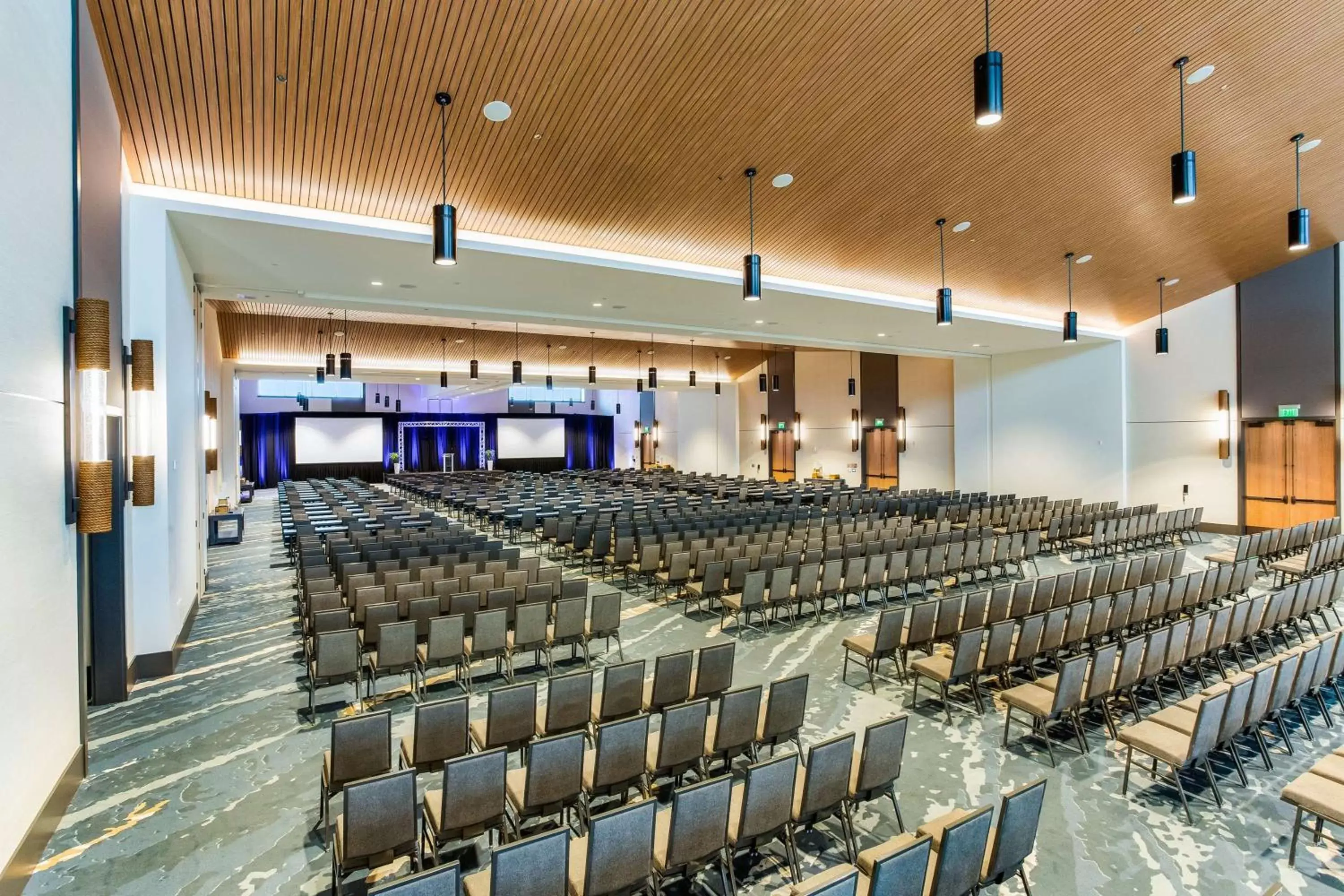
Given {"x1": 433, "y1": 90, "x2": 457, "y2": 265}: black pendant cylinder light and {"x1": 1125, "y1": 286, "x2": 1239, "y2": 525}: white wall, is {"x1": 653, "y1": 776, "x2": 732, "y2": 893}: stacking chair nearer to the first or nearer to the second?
{"x1": 433, "y1": 90, "x2": 457, "y2": 265}: black pendant cylinder light

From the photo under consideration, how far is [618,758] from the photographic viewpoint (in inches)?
148

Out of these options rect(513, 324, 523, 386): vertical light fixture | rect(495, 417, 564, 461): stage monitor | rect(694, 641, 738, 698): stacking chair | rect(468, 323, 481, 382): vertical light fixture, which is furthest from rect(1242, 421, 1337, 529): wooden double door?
rect(495, 417, 564, 461): stage monitor

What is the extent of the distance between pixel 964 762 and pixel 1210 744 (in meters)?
1.52

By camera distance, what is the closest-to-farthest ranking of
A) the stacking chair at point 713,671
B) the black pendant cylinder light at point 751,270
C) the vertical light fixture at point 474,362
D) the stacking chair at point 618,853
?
the stacking chair at point 618,853
the stacking chair at point 713,671
the black pendant cylinder light at point 751,270
the vertical light fixture at point 474,362

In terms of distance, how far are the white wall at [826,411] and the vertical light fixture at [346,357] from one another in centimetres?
1669

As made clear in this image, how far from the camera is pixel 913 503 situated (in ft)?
51.1

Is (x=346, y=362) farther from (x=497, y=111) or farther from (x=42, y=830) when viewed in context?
(x=42, y=830)

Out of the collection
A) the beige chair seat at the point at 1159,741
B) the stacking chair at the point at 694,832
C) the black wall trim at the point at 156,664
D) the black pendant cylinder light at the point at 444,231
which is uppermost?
the black pendant cylinder light at the point at 444,231

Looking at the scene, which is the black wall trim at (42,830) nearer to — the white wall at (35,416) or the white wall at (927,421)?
the white wall at (35,416)

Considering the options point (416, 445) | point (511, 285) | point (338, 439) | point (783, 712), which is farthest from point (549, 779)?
point (416, 445)

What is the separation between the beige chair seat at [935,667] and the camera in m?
5.50

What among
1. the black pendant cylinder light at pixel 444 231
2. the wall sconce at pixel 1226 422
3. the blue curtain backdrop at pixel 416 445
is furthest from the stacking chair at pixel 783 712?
the blue curtain backdrop at pixel 416 445

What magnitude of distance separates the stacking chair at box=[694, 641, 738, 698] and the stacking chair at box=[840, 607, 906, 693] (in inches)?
58.5

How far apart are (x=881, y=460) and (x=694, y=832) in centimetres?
2279
